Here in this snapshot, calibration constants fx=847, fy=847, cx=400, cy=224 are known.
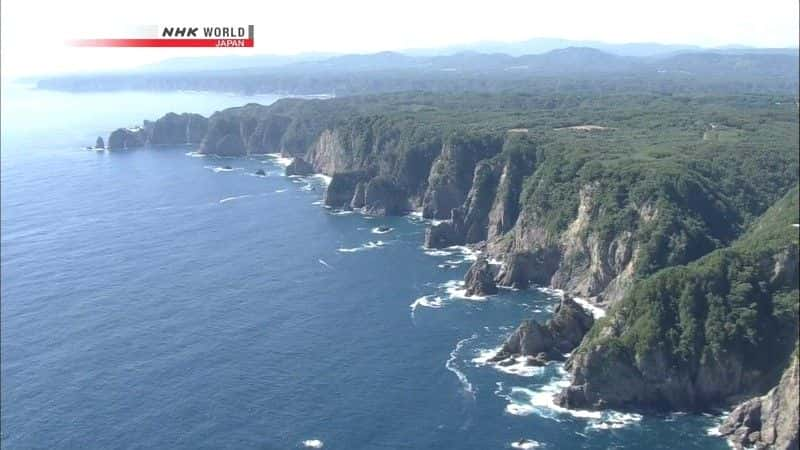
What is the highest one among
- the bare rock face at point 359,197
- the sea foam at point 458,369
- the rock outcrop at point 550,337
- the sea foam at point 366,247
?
the bare rock face at point 359,197

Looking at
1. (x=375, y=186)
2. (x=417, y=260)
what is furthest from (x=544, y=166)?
(x=375, y=186)

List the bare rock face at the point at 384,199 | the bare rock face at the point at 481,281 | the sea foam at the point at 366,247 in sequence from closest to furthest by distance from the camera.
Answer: the bare rock face at the point at 481,281 → the sea foam at the point at 366,247 → the bare rock face at the point at 384,199

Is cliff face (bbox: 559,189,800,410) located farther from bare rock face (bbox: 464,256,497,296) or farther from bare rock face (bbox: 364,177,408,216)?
bare rock face (bbox: 364,177,408,216)

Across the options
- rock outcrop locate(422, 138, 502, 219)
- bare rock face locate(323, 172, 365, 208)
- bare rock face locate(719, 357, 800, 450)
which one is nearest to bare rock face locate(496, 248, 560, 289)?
rock outcrop locate(422, 138, 502, 219)

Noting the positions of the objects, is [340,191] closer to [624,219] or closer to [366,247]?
[366,247]

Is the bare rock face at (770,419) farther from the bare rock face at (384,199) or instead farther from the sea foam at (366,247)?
the bare rock face at (384,199)

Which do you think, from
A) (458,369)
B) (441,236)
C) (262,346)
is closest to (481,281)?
(458,369)

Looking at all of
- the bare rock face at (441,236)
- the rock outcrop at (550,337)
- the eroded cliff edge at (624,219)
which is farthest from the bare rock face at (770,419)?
the bare rock face at (441,236)
